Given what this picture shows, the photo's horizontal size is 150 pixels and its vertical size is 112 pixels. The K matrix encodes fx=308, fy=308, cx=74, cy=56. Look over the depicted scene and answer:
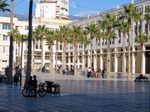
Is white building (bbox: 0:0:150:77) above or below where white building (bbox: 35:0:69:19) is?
below

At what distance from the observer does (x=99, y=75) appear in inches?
2212

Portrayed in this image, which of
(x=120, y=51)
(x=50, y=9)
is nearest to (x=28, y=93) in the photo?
(x=120, y=51)

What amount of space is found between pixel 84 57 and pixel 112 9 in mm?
23047

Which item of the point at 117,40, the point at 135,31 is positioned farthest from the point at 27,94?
the point at 117,40

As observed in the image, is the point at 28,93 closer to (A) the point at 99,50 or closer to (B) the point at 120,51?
(B) the point at 120,51

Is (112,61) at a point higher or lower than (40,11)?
lower

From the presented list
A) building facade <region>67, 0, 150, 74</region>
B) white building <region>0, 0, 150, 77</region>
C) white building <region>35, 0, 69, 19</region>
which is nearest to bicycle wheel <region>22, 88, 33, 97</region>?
building facade <region>67, 0, 150, 74</region>

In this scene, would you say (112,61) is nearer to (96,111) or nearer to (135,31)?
(135,31)

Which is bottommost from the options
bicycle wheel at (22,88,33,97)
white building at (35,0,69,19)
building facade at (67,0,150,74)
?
bicycle wheel at (22,88,33,97)

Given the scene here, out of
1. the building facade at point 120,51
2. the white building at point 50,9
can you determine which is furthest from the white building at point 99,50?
the white building at point 50,9

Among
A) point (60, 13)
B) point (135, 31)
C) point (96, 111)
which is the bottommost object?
point (96, 111)

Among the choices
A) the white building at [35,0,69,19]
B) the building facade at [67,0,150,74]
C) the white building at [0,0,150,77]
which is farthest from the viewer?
the white building at [35,0,69,19]

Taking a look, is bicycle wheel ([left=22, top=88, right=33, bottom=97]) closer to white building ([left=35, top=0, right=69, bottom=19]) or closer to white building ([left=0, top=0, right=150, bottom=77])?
white building ([left=0, top=0, right=150, bottom=77])

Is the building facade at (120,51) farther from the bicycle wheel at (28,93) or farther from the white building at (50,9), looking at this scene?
the bicycle wheel at (28,93)
